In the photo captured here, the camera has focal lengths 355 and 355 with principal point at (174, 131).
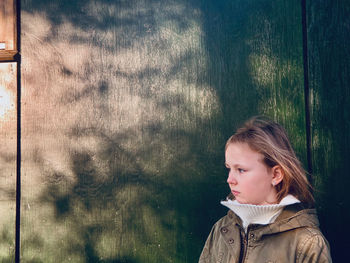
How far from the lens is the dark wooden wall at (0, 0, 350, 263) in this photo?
9.09ft

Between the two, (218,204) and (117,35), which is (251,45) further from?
(218,204)

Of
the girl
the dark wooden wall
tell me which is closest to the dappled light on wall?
the dark wooden wall

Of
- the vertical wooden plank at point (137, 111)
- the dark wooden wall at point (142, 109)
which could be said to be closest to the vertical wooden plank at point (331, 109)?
the dark wooden wall at point (142, 109)

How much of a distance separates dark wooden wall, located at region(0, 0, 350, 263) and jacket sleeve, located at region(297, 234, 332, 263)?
99 cm

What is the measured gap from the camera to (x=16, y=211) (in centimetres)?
286

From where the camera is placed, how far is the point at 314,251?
1811 mm

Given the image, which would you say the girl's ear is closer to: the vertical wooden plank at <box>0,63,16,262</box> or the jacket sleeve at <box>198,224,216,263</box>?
the jacket sleeve at <box>198,224,216,263</box>

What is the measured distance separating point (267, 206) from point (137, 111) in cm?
139

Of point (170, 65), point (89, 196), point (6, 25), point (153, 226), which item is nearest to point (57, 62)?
point (6, 25)

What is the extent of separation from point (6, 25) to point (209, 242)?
231 centimetres

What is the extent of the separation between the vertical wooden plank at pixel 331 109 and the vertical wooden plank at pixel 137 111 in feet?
0.67

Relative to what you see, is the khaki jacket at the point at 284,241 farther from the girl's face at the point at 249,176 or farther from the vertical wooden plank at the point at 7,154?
the vertical wooden plank at the point at 7,154

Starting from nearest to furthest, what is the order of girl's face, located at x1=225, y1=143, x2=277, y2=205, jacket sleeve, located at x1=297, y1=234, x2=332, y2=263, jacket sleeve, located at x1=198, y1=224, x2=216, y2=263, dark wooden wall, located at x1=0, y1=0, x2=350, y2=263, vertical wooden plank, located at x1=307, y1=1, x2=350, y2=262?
jacket sleeve, located at x1=297, y1=234, x2=332, y2=263 < girl's face, located at x1=225, y1=143, x2=277, y2=205 < jacket sleeve, located at x1=198, y1=224, x2=216, y2=263 < vertical wooden plank, located at x1=307, y1=1, x2=350, y2=262 < dark wooden wall, located at x1=0, y1=0, x2=350, y2=263

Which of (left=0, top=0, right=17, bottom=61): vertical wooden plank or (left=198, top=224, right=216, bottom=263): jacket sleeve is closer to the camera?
(left=198, top=224, right=216, bottom=263): jacket sleeve
